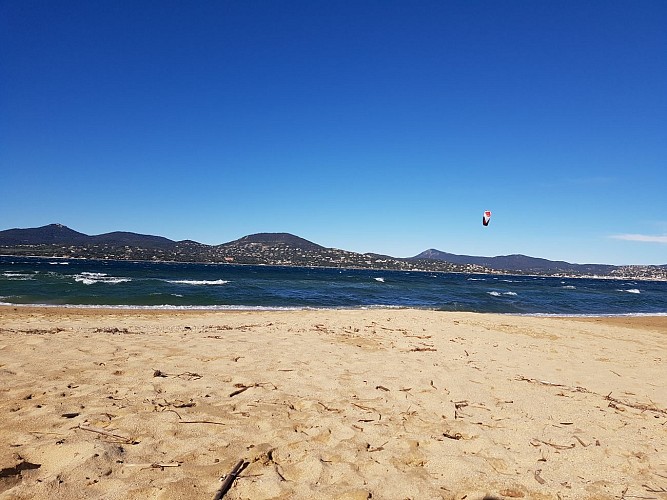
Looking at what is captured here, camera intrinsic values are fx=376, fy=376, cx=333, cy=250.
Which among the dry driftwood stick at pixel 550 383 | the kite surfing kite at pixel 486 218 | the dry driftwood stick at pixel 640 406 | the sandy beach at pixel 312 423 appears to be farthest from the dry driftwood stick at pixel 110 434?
the kite surfing kite at pixel 486 218

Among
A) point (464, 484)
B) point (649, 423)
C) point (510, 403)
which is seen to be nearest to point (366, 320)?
point (510, 403)

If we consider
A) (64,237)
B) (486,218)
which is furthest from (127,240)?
(486,218)

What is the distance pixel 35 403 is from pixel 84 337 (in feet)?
12.5

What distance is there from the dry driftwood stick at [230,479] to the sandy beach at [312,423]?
0.02 meters

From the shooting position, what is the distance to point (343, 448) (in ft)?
11.2

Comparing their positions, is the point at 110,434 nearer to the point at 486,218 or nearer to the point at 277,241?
the point at 486,218

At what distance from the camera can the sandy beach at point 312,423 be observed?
111 inches

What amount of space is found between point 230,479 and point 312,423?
1.23m

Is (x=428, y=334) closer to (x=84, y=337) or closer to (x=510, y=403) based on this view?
(x=510, y=403)

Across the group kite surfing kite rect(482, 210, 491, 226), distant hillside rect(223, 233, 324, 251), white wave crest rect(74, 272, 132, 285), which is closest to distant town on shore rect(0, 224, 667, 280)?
distant hillside rect(223, 233, 324, 251)

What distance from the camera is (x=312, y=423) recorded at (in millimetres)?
3859

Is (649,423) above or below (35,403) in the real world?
below

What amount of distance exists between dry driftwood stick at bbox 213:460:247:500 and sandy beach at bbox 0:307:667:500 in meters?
0.02

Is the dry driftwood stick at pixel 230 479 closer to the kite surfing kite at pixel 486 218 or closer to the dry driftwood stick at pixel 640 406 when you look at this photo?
the dry driftwood stick at pixel 640 406
